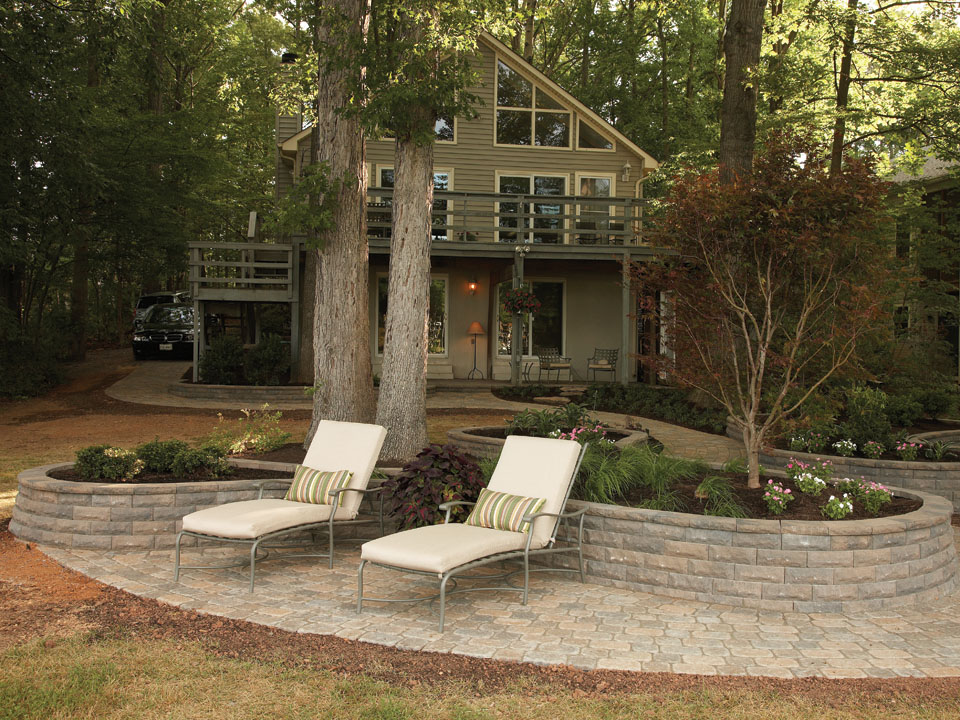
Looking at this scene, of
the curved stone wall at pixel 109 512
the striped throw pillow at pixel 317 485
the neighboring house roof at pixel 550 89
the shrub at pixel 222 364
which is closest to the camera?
the striped throw pillow at pixel 317 485

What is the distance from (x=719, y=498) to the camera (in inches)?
217

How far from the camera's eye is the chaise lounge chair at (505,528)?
4367 mm

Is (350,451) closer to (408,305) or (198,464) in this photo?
(198,464)

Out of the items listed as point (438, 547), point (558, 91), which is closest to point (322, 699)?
point (438, 547)

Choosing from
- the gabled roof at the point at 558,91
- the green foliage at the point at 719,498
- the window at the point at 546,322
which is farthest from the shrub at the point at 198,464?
the gabled roof at the point at 558,91

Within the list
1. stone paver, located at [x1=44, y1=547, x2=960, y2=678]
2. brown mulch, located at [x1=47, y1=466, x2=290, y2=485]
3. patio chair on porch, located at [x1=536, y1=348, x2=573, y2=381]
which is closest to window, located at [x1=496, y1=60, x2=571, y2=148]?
patio chair on porch, located at [x1=536, y1=348, x2=573, y2=381]

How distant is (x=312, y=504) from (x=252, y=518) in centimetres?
61

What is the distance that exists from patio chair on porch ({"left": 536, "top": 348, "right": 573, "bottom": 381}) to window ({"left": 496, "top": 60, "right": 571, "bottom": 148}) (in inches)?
195

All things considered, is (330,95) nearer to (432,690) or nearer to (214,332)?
(432,690)

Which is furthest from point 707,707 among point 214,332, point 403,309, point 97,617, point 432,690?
point 214,332

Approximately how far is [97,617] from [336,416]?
3.78 metres

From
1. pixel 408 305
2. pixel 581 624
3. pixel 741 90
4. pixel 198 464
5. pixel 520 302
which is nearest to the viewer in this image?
pixel 581 624

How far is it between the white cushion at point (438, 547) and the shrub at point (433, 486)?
22.6 inches

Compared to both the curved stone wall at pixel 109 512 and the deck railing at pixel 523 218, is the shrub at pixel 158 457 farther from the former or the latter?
the deck railing at pixel 523 218
